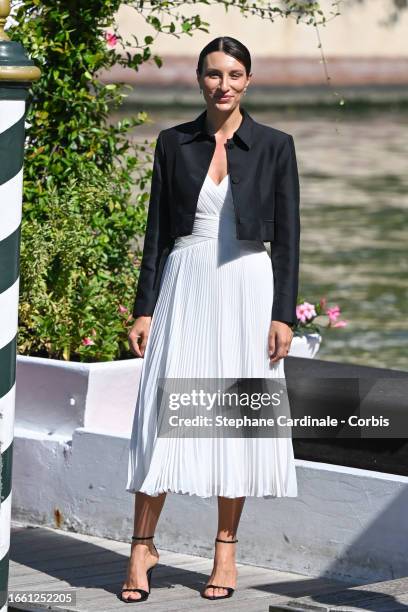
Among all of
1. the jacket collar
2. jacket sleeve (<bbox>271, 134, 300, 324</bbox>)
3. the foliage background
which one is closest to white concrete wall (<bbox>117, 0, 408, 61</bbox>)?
the foliage background

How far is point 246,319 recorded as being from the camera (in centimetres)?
551

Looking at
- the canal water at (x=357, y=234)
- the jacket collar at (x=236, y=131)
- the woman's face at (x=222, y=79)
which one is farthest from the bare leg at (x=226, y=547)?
the canal water at (x=357, y=234)

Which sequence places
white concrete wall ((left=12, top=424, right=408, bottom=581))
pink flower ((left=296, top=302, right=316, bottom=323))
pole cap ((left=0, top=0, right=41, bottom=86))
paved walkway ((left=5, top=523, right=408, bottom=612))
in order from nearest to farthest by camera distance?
1. pole cap ((left=0, top=0, right=41, bottom=86))
2. paved walkway ((left=5, top=523, right=408, bottom=612))
3. white concrete wall ((left=12, top=424, right=408, bottom=581))
4. pink flower ((left=296, top=302, right=316, bottom=323))

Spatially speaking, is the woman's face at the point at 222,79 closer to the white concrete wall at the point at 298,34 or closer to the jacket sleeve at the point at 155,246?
the jacket sleeve at the point at 155,246

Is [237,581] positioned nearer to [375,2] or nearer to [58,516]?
[58,516]

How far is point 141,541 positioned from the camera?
18.5 feet

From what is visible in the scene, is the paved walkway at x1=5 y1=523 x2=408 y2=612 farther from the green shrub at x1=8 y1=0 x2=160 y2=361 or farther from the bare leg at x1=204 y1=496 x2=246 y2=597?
the green shrub at x1=8 y1=0 x2=160 y2=361

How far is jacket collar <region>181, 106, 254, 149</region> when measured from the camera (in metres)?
5.58

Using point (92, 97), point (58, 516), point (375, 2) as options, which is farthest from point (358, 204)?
point (375, 2)

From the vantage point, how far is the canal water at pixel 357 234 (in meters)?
12.7

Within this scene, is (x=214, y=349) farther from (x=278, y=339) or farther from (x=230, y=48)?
(x=230, y=48)

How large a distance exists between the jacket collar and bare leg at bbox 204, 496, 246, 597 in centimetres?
130

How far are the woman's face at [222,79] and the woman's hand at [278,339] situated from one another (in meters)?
0.80

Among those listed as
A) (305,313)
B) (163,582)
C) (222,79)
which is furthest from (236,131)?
(305,313)
